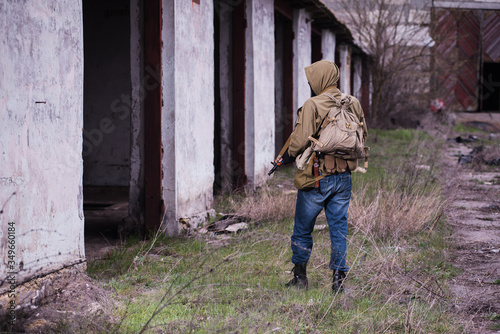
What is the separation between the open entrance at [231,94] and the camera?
27.2 ft

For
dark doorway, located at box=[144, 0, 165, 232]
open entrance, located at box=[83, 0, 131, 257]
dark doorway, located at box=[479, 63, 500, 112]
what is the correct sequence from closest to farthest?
dark doorway, located at box=[144, 0, 165, 232] < open entrance, located at box=[83, 0, 131, 257] < dark doorway, located at box=[479, 63, 500, 112]

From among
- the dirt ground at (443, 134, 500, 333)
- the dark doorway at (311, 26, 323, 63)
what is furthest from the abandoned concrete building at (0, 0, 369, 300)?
the dirt ground at (443, 134, 500, 333)

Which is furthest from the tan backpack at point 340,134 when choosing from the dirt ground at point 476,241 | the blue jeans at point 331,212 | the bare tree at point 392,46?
the bare tree at point 392,46

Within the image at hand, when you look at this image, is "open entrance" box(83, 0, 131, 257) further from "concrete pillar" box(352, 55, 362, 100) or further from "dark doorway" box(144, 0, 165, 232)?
"concrete pillar" box(352, 55, 362, 100)

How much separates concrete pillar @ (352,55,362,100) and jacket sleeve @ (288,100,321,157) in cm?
1862

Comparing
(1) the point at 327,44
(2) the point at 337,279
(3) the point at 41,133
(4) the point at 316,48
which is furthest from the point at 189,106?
(1) the point at 327,44

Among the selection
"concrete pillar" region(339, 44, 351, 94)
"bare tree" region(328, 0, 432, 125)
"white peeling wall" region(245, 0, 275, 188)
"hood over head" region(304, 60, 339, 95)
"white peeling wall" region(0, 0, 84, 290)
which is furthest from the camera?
"bare tree" region(328, 0, 432, 125)

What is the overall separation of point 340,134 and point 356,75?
19.7 m

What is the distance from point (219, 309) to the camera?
364 centimetres

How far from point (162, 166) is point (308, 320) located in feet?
9.39

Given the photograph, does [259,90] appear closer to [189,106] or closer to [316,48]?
[189,106]

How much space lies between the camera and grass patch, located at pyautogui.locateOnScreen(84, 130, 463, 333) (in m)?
3.38

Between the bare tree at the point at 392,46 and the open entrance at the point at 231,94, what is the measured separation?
1254 cm

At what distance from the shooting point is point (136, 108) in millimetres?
5844
